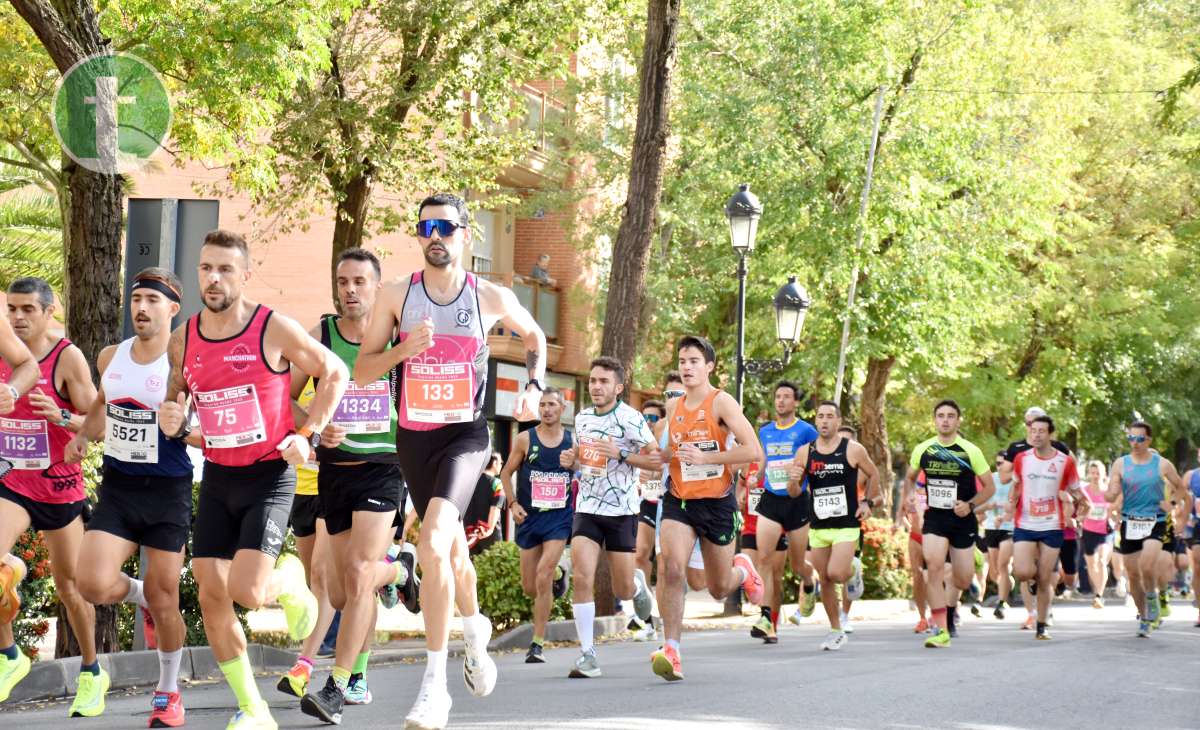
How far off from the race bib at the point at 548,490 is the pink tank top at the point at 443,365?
18.0 feet

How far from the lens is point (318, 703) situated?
25.9 ft

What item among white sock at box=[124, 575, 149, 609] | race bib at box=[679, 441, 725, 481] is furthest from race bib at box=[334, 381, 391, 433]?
race bib at box=[679, 441, 725, 481]

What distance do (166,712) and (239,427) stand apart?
1671 mm

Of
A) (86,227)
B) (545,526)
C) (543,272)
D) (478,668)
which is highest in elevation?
(543,272)

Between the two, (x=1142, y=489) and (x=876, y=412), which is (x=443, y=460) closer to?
(x=1142, y=489)

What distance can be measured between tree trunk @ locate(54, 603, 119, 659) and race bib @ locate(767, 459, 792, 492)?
6173mm

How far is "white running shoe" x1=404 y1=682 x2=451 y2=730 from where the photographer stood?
22.8 feet

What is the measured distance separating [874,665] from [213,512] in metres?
6.35

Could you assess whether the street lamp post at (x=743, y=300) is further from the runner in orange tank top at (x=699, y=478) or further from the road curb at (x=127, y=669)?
the road curb at (x=127, y=669)

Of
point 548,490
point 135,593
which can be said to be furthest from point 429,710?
point 548,490

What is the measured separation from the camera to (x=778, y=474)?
15250 millimetres

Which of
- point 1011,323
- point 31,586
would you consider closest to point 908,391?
point 1011,323

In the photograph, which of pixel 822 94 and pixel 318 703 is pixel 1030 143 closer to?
pixel 822 94

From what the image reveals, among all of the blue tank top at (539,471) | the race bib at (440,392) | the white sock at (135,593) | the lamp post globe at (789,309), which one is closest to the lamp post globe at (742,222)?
the lamp post globe at (789,309)
